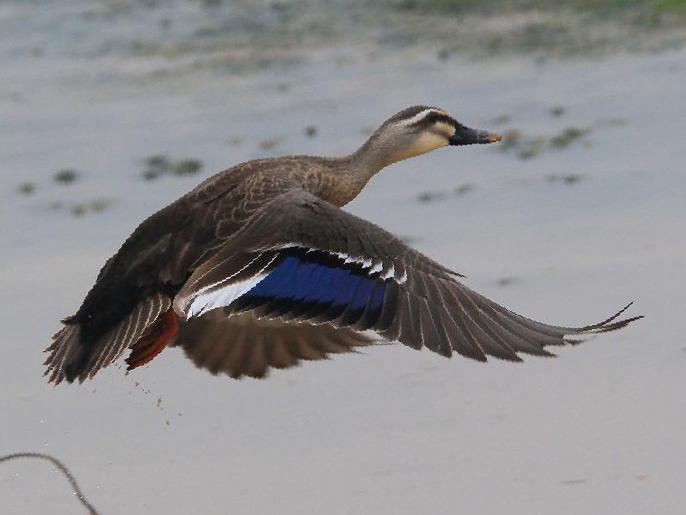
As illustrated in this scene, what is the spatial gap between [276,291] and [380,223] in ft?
10.8

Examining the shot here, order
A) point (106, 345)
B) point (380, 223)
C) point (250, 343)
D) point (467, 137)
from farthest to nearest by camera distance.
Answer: point (380, 223) → point (467, 137) → point (250, 343) → point (106, 345)

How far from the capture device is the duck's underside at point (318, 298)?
5684mm

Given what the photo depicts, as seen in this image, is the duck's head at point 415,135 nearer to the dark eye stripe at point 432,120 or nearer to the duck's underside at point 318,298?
the dark eye stripe at point 432,120

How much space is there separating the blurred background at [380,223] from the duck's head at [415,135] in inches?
26.2

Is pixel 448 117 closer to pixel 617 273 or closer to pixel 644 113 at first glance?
pixel 617 273

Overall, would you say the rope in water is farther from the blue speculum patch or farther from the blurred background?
the blue speculum patch

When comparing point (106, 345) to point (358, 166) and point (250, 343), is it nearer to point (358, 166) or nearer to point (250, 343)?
point (250, 343)

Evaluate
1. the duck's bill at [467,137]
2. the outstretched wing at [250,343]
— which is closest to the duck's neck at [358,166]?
the duck's bill at [467,137]

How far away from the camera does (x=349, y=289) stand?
19.2ft

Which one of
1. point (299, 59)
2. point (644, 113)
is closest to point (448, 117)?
point (644, 113)

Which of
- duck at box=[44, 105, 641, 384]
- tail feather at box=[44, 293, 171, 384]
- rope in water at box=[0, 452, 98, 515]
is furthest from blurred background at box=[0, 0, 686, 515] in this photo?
tail feather at box=[44, 293, 171, 384]

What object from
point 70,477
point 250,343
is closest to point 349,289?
point 70,477

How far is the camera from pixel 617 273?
8.26m

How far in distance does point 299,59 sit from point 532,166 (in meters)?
3.76
